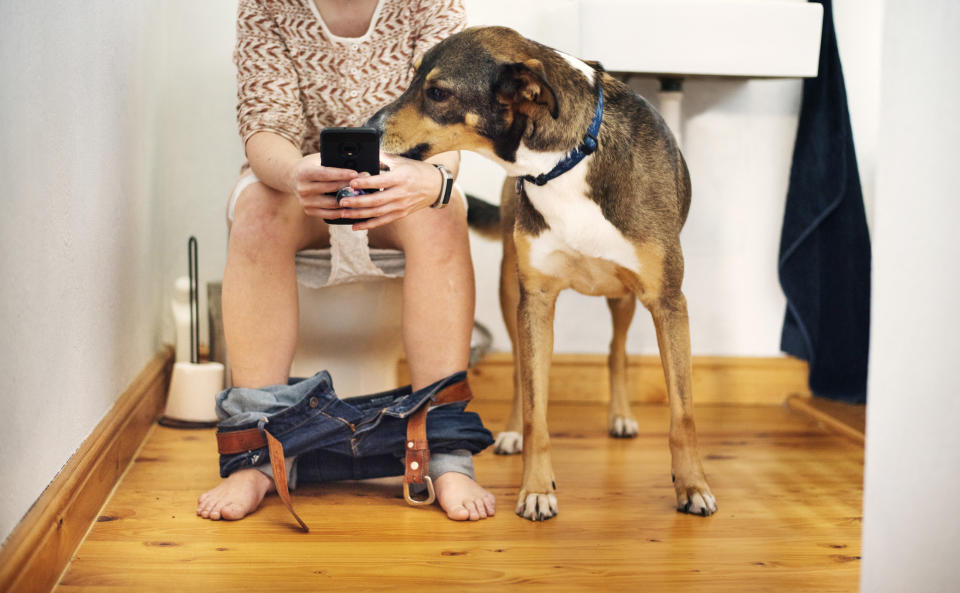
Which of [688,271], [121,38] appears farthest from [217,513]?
[688,271]

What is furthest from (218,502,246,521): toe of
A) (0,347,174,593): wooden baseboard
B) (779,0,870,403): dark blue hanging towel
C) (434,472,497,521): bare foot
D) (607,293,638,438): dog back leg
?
(779,0,870,403): dark blue hanging towel

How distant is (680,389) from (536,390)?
234mm

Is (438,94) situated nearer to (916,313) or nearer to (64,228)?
(64,228)

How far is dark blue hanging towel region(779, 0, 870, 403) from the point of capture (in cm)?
213

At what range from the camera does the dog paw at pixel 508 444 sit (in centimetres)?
176

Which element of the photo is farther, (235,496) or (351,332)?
(351,332)

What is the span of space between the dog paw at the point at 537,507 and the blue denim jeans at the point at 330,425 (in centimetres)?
13

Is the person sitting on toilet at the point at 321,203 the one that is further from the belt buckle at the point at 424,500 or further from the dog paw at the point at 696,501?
the dog paw at the point at 696,501

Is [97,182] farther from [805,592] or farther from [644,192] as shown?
[805,592]

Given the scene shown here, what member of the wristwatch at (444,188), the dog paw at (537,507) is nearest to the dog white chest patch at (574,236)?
the wristwatch at (444,188)

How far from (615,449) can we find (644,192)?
660 millimetres

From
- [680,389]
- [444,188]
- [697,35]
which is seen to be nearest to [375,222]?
[444,188]

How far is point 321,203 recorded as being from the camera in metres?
1.22

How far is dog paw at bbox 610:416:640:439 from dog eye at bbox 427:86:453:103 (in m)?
0.95
